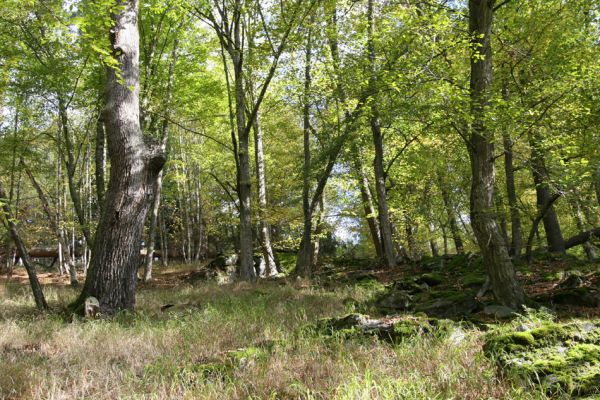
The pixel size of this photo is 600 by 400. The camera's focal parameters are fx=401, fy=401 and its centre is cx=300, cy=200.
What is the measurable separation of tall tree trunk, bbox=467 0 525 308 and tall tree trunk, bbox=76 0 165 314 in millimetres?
5727

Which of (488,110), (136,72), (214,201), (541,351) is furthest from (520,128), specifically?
(214,201)

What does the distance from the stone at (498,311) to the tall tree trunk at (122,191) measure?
237 inches

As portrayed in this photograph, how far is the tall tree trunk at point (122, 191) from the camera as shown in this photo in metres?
7.03

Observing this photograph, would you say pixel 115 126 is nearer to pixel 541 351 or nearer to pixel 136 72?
Result: pixel 136 72

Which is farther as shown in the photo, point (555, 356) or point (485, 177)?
point (485, 177)

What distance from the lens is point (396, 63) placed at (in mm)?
8211

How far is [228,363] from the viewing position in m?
3.84

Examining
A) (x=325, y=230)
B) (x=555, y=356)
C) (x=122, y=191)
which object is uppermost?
(x=122, y=191)

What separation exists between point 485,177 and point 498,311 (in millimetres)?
2214

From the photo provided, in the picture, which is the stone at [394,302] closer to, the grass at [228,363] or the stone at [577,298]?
the grass at [228,363]

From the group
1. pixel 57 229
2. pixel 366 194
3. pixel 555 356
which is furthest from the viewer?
pixel 366 194

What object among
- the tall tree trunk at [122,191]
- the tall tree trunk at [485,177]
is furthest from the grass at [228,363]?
the tall tree trunk at [485,177]

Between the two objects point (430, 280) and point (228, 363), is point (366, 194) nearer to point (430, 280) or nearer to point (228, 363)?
point (430, 280)

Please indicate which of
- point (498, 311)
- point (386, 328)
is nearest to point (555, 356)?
point (386, 328)
